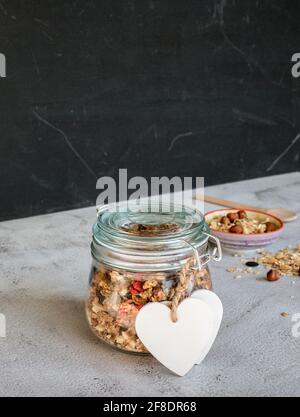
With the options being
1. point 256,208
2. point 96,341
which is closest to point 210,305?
point 96,341

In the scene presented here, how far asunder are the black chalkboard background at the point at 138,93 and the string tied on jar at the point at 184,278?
24.1 inches

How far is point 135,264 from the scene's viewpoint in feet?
2.41

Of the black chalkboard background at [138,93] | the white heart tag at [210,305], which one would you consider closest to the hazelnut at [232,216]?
the black chalkboard background at [138,93]

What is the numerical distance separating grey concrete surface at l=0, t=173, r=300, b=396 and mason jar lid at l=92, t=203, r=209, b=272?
118 mm

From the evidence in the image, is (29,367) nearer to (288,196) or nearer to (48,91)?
(48,91)

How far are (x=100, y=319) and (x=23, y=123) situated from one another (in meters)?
0.60

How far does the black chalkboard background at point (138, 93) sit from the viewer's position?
123cm

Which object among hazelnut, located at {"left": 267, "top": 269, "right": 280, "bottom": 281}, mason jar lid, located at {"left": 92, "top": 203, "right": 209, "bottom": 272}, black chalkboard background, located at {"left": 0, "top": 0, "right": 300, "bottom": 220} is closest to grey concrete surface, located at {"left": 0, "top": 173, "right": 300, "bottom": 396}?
hazelnut, located at {"left": 267, "top": 269, "right": 280, "bottom": 281}

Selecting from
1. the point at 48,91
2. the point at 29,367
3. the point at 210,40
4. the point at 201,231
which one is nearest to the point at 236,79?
the point at 210,40

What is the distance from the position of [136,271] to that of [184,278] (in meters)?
0.06

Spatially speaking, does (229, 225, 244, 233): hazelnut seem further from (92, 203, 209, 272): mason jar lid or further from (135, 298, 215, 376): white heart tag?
(135, 298, 215, 376): white heart tag

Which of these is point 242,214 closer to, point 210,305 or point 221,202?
point 221,202

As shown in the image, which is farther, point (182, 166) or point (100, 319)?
point (182, 166)

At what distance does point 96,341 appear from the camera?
793 mm
